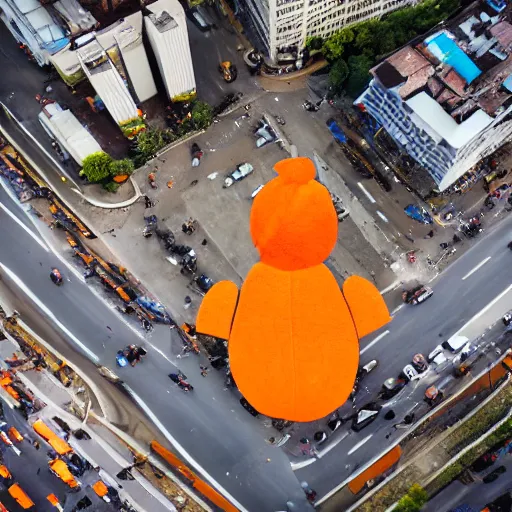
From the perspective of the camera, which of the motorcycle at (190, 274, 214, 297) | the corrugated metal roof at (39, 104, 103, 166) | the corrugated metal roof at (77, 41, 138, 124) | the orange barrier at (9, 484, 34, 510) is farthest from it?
the corrugated metal roof at (39, 104, 103, 166)

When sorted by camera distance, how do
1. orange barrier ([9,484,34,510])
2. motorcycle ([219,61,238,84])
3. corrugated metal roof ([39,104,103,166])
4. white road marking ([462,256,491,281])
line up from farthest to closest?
motorcycle ([219,61,238,84]), corrugated metal roof ([39,104,103,166]), white road marking ([462,256,491,281]), orange barrier ([9,484,34,510])

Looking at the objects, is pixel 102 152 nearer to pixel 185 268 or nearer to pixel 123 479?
→ pixel 185 268

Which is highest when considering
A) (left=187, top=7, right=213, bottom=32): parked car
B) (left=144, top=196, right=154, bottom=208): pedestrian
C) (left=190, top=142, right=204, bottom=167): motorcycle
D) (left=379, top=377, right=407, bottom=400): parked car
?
(left=187, top=7, right=213, bottom=32): parked car

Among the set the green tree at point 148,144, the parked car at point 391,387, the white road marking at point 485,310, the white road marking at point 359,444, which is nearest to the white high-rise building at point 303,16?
the green tree at point 148,144

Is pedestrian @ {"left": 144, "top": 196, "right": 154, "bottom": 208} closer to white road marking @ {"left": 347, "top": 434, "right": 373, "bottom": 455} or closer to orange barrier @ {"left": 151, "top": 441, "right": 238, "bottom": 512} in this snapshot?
orange barrier @ {"left": 151, "top": 441, "right": 238, "bottom": 512}

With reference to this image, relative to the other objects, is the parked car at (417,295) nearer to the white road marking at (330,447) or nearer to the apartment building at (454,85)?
the apartment building at (454,85)

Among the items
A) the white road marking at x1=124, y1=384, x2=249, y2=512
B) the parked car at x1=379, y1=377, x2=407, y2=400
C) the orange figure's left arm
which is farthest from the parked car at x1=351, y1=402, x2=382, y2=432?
the white road marking at x1=124, y1=384, x2=249, y2=512
